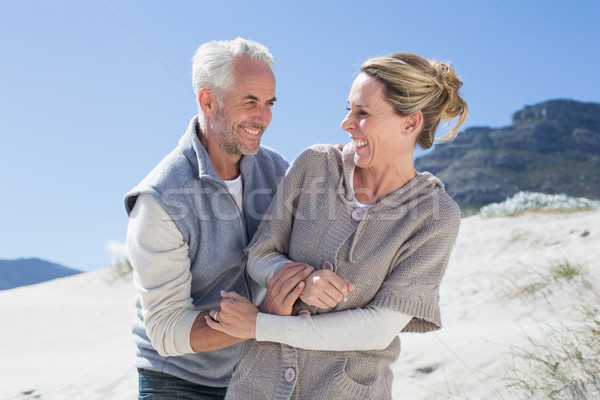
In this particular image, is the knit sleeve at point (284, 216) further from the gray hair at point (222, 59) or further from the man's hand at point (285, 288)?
the gray hair at point (222, 59)

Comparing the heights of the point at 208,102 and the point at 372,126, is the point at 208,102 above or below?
above

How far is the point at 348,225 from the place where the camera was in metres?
2.24

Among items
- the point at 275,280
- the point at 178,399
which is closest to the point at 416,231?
the point at 275,280

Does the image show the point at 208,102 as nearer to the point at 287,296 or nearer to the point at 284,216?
the point at 284,216

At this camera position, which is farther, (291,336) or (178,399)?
(178,399)

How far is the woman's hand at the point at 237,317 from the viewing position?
7.12 feet

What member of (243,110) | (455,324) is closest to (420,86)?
(243,110)

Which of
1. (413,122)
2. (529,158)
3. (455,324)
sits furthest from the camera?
(529,158)

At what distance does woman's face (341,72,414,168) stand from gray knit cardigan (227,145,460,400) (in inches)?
4.1

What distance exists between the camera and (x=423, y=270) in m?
2.16

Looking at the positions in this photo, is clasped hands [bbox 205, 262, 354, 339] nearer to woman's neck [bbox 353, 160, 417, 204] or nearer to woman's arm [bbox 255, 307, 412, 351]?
woman's arm [bbox 255, 307, 412, 351]

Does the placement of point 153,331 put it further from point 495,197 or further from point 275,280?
point 495,197

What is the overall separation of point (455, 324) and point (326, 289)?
3.59 meters

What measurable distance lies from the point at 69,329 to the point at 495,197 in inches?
1810
